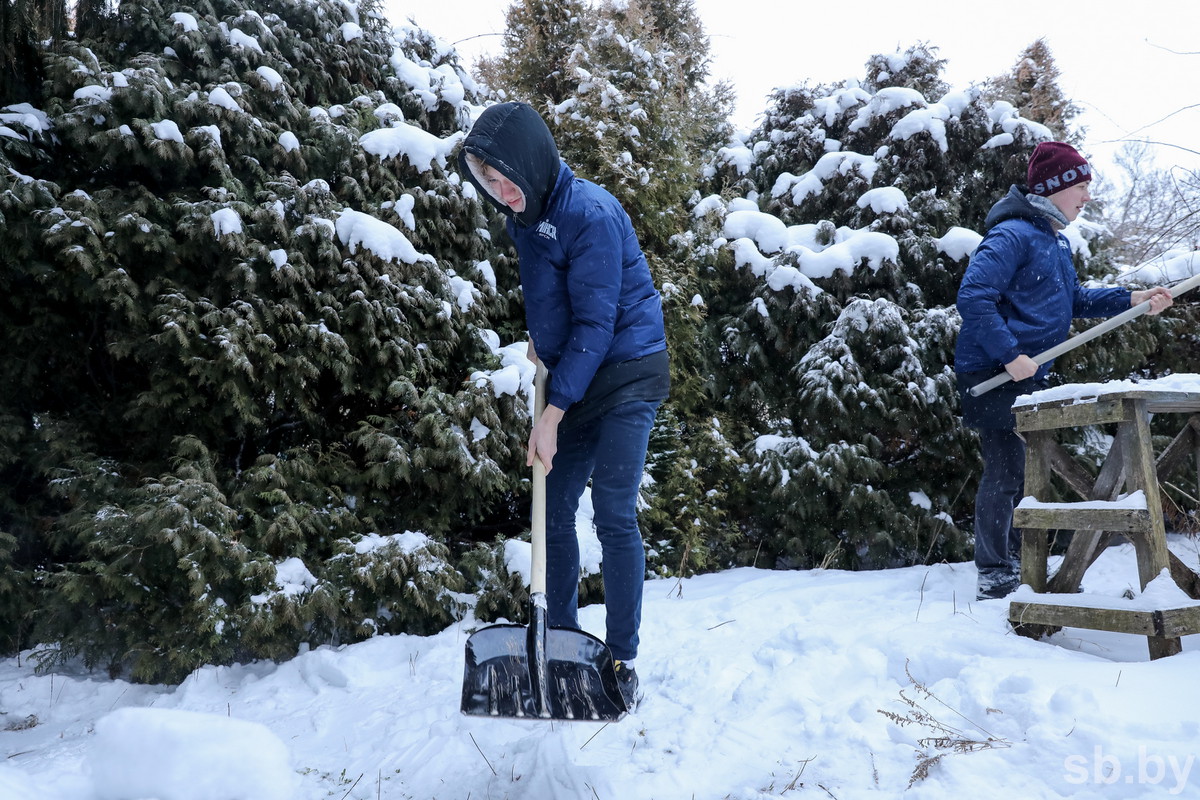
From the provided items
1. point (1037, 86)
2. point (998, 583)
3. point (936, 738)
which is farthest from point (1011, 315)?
point (1037, 86)

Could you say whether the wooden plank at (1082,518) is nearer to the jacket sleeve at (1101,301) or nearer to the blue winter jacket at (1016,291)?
the blue winter jacket at (1016,291)

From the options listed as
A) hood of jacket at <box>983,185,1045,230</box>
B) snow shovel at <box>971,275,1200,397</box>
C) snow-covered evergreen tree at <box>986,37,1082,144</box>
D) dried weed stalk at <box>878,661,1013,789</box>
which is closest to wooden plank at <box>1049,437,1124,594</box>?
snow shovel at <box>971,275,1200,397</box>

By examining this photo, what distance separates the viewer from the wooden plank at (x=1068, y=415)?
2580mm

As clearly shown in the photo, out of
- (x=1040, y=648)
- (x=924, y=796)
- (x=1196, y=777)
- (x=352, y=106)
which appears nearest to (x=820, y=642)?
(x=1040, y=648)

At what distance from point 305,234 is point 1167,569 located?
3.78m

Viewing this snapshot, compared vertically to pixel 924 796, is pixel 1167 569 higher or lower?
higher

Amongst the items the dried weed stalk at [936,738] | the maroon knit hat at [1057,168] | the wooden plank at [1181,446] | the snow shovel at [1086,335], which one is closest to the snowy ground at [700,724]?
the dried weed stalk at [936,738]

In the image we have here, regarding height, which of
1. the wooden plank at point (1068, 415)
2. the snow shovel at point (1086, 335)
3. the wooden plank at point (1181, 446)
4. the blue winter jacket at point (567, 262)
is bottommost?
the wooden plank at point (1181, 446)

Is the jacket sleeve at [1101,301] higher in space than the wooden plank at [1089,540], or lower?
higher

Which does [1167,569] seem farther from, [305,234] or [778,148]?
[778,148]

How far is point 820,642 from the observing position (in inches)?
109

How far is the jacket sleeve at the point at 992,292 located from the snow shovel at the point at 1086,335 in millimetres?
94

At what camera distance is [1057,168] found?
3.26 meters

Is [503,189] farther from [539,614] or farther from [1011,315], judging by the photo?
[1011,315]
